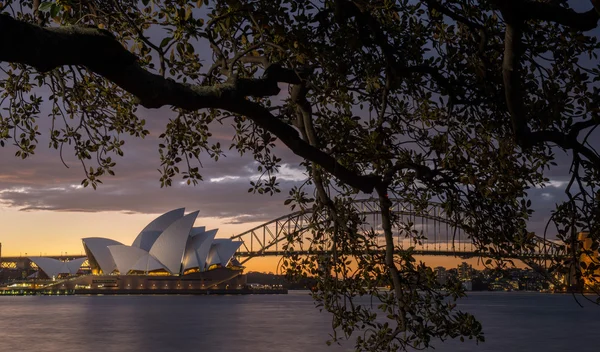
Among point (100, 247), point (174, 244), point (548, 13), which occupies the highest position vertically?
point (100, 247)

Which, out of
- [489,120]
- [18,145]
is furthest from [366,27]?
[18,145]

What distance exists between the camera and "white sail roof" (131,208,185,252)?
107062 millimetres

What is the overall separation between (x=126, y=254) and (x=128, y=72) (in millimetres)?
118079

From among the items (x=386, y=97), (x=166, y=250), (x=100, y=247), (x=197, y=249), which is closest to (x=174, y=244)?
(x=166, y=250)

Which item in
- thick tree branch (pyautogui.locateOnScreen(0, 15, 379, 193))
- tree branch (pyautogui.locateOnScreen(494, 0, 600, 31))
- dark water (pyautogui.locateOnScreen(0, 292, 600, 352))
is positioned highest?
tree branch (pyautogui.locateOnScreen(494, 0, 600, 31))

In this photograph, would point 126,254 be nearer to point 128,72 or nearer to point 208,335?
point 208,335

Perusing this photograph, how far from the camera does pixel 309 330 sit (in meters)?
52.9

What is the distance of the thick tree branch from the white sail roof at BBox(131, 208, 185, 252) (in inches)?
4042

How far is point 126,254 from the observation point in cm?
11881

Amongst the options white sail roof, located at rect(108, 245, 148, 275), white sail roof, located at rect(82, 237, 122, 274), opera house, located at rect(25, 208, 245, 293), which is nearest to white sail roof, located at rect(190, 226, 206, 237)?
opera house, located at rect(25, 208, 245, 293)

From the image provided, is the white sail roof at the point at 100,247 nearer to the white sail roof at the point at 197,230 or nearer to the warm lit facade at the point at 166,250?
the warm lit facade at the point at 166,250

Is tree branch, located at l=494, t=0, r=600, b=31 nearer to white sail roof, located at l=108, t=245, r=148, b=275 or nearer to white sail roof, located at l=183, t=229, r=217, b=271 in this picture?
white sail roof, located at l=183, t=229, r=217, b=271

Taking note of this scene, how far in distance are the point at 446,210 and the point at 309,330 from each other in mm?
47618

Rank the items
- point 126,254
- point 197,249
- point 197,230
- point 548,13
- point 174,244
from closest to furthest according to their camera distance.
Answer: point 548,13
point 174,244
point 197,230
point 197,249
point 126,254
